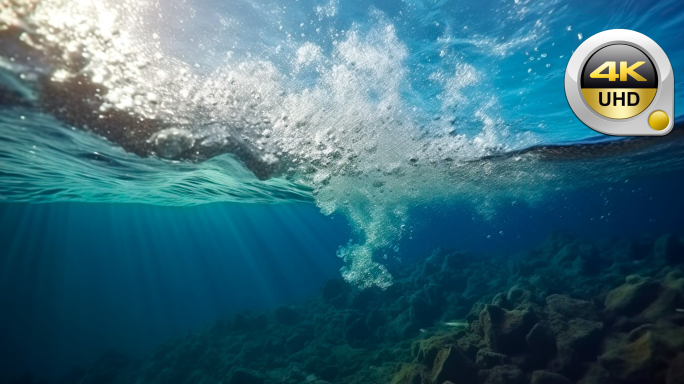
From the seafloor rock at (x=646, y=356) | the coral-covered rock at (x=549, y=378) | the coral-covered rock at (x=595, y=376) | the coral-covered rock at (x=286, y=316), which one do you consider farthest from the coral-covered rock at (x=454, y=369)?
the coral-covered rock at (x=286, y=316)

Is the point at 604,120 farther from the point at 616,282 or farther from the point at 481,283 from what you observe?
the point at 481,283

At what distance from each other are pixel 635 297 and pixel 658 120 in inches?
269

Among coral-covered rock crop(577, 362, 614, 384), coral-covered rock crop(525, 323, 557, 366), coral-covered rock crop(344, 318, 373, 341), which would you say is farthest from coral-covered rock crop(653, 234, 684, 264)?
coral-covered rock crop(344, 318, 373, 341)

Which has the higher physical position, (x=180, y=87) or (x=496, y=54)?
(x=496, y=54)

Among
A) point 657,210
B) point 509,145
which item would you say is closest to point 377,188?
point 509,145

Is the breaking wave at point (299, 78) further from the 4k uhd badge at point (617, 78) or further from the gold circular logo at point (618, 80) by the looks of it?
the gold circular logo at point (618, 80)

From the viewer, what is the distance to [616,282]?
41.1ft

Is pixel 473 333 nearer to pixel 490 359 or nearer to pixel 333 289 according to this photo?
pixel 490 359

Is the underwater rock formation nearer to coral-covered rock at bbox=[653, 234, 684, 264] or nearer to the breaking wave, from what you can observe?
coral-covered rock at bbox=[653, 234, 684, 264]

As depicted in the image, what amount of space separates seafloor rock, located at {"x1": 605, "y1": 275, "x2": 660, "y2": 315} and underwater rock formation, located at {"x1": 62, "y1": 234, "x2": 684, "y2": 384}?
1.3 inches

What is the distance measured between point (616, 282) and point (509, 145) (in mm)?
7356

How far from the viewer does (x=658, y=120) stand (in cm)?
647

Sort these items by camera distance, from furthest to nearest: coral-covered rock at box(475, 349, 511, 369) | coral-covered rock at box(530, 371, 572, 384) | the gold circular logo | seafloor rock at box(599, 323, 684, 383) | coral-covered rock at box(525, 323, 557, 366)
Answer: coral-covered rock at box(525, 323, 557, 366)
coral-covered rock at box(475, 349, 511, 369)
coral-covered rock at box(530, 371, 572, 384)
seafloor rock at box(599, 323, 684, 383)
the gold circular logo

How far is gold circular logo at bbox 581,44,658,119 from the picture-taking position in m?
5.78
